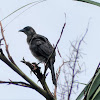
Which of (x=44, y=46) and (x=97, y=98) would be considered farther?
(x=44, y=46)

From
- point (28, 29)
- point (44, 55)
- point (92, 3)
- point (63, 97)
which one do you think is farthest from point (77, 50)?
point (28, 29)

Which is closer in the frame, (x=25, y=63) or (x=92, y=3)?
(x=92, y=3)

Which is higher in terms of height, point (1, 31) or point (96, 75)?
point (1, 31)

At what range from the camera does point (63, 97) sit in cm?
89

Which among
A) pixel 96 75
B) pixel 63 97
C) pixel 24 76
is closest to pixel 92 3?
pixel 96 75

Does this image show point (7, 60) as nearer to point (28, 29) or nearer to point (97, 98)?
point (97, 98)

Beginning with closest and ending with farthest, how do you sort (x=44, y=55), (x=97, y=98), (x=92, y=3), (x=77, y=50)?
(x=97, y=98) < (x=92, y=3) < (x=77, y=50) < (x=44, y=55)

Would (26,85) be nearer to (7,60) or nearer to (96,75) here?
(7,60)

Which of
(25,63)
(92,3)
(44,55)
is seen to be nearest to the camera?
(92,3)

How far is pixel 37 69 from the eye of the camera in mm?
842

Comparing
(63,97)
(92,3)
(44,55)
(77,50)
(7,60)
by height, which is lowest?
(44,55)

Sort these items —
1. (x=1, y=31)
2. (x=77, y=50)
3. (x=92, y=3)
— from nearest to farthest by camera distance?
(x=92, y=3) < (x=1, y=31) < (x=77, y=50)

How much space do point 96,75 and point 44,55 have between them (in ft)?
8.01

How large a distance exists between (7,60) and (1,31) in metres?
0.18
